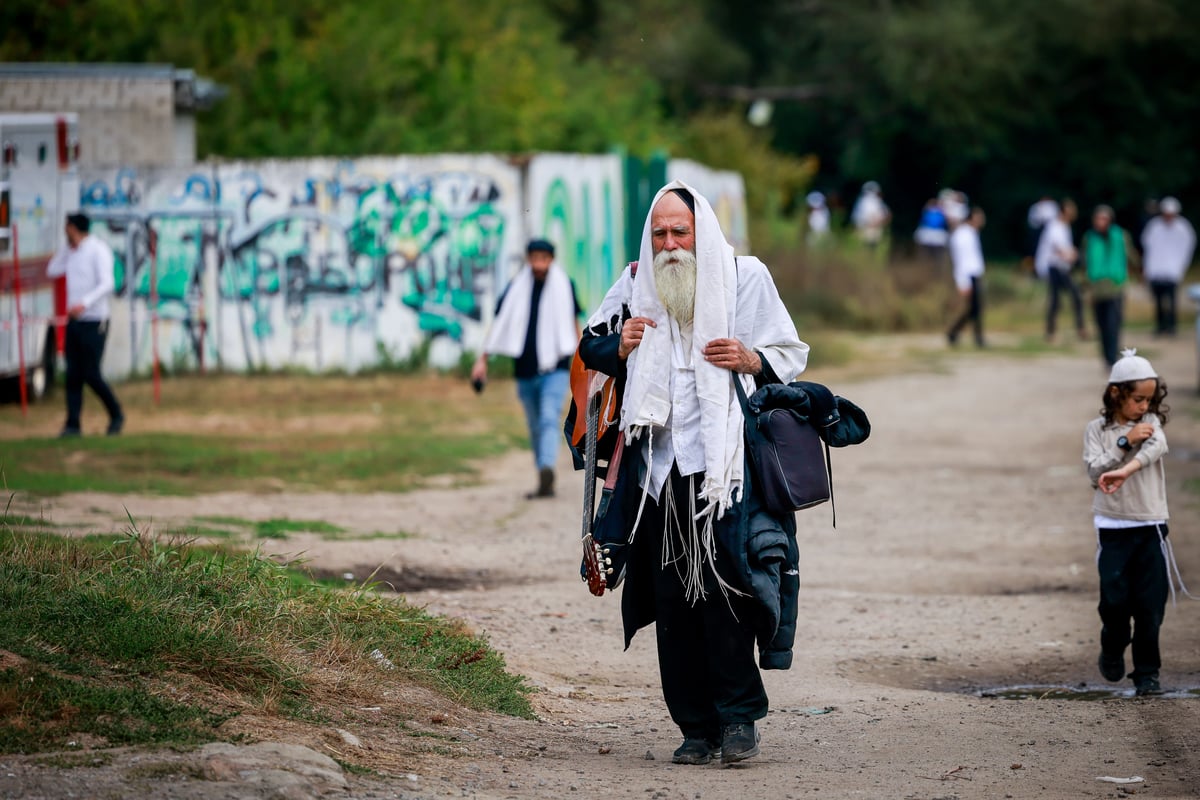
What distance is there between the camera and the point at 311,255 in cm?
1841

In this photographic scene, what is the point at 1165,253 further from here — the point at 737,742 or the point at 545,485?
the point at 737,742

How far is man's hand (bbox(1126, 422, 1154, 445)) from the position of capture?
6.75 meters

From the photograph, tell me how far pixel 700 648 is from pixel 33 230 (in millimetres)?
11523

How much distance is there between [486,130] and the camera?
23.3 metres

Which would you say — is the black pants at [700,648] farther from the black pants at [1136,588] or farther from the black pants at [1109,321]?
the black pants at [1109,321]

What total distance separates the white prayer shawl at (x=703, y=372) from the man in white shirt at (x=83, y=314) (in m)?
9.15

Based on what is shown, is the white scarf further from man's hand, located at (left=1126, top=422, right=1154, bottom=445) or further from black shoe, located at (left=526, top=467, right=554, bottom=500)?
black shoe, located at (left=526, top=467, right=554, bottom=500)

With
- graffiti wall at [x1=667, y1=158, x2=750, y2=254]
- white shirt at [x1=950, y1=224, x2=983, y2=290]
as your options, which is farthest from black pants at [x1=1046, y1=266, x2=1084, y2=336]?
graffiti wall at [x1=667, y1=158, x2=750, y2=254]

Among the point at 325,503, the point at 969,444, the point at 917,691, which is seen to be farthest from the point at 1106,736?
the point at 969,444

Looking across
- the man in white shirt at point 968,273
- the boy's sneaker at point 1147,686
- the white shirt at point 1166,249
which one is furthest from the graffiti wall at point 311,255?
the boy's sneaker at point 1147,686

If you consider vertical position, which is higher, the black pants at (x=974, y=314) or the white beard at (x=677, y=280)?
the white beard at (x=677, y=280)

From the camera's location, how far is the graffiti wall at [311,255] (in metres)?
18.2

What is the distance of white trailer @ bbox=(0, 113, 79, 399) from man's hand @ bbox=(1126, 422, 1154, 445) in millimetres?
10450

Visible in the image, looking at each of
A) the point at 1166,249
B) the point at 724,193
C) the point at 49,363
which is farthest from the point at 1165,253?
the point at 49,363
